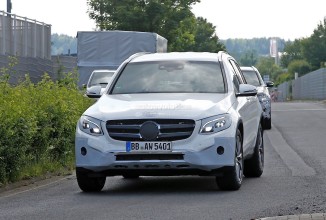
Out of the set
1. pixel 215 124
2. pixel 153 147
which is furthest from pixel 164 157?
pixel 215 124

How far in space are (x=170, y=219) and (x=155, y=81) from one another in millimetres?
4229

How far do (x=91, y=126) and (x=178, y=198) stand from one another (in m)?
1.39

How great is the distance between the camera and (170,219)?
34.1 ft

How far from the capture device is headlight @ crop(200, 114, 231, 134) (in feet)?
42.4

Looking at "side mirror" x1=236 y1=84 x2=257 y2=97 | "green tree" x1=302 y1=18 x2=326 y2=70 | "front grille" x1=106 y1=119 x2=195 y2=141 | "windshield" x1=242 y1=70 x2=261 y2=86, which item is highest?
"side mirror" x1=236 y1=84 x2=257 y2=97

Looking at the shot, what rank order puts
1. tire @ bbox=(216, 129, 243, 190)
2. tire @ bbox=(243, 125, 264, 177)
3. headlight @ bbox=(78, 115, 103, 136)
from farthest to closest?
tire @ bbox=(243, 125, 264, 177)
tire @ bbox=(216, 129, 243, 190)
headlight @ bbox=(78, 115, 103, 136)

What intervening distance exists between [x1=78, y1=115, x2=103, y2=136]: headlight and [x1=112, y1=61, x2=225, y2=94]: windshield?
1.23m

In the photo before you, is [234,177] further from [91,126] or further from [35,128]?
[35,128]

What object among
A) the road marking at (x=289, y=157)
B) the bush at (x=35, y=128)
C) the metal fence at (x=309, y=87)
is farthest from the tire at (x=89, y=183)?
the metal fence at (x=309, y=87)

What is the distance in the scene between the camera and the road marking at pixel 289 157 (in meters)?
16.1

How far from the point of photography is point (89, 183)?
13500mm

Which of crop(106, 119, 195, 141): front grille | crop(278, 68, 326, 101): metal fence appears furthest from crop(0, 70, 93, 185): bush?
crop(278, 68, 326, 101): metal fence

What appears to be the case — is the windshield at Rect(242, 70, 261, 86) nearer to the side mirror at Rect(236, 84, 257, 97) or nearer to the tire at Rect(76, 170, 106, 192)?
the side mirror at Rect(236, 84, 257, 97)

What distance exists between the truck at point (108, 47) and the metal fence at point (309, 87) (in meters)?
47.6
